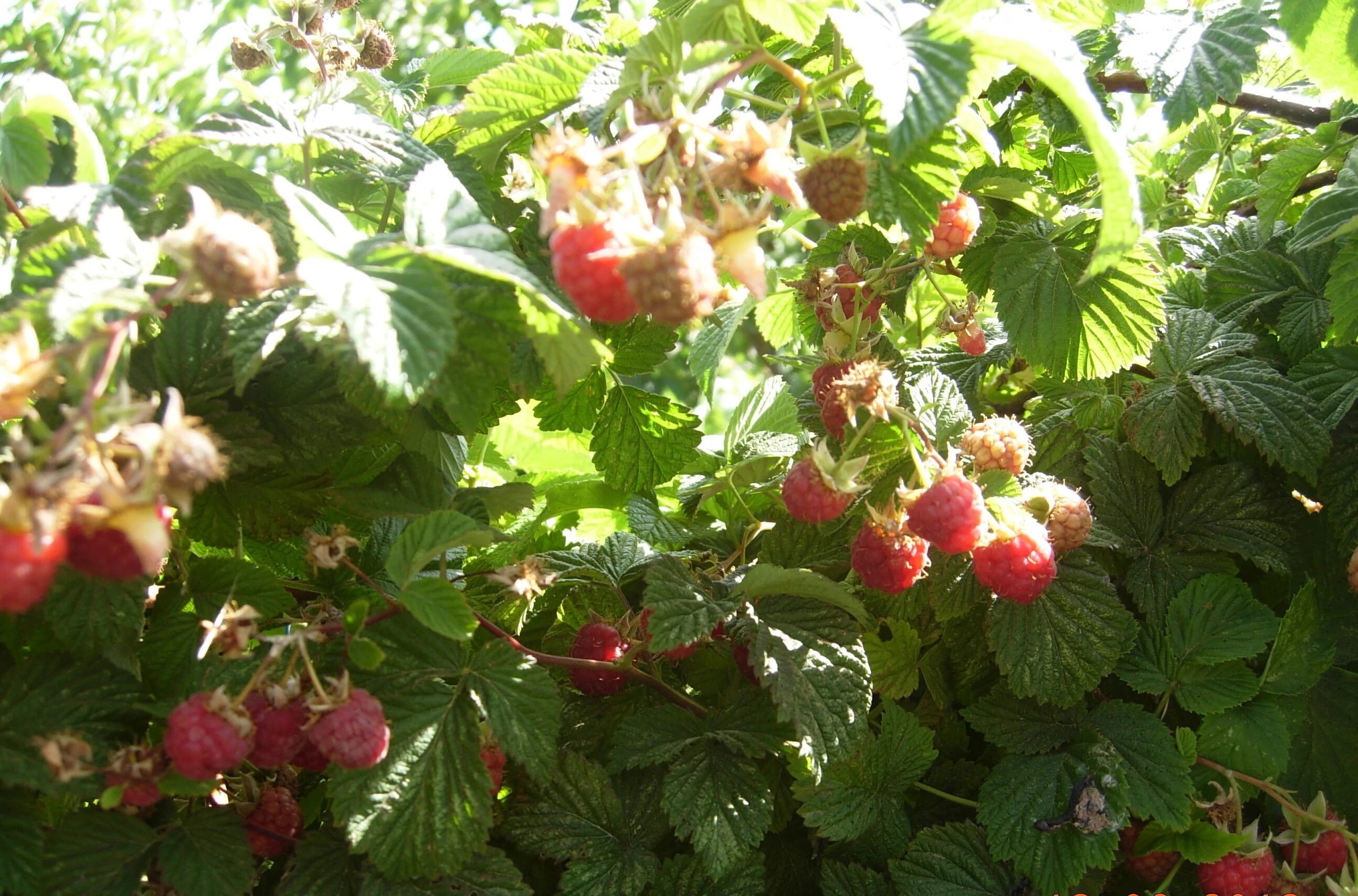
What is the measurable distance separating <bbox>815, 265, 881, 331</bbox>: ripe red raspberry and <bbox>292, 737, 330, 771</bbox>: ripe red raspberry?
0.53 metres

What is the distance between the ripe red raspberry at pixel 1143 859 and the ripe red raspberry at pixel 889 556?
1.06 ft

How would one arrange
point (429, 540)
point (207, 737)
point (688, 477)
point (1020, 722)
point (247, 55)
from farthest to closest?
point (688, 477) → point (247, 55) → point (1020, 722) → point (429, 540) → point (207, 737)

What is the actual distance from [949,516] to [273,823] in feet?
1.71

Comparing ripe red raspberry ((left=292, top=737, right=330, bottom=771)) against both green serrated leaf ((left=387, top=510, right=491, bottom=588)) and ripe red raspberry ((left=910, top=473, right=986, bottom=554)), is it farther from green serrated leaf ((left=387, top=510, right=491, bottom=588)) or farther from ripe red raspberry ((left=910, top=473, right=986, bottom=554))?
ripe red raspberry ((left=910, top=473, right=986, bottom=554))

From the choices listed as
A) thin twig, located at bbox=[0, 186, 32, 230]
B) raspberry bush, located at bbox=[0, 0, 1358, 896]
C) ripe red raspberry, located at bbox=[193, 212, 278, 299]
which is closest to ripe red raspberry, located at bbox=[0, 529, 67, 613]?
raspberry bush, located at bbox=[0, 0, 1358, 896]

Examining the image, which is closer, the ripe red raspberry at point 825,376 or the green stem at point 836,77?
the green stem at point 836,77

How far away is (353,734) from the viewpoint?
64 cm

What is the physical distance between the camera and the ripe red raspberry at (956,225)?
87 centimetres

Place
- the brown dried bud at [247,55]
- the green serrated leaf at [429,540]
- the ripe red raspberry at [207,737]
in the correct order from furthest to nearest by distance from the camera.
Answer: the brown dried bud at [247,55], the green serrated leaf at [429,540], the ripe red raspberry at [207,737]

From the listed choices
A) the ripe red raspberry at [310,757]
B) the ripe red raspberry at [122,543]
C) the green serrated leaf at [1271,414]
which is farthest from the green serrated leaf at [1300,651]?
the ripe red raspberry at [122,543]

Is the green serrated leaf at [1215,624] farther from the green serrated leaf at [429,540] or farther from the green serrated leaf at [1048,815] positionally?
the green serrated leaf at [429,540]

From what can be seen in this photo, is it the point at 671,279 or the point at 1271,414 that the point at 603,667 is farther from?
the point at 1271,414

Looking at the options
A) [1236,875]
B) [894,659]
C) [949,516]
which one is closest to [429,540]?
[949,516]

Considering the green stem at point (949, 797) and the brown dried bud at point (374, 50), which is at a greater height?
the brown dried bud at point (374, 50)
